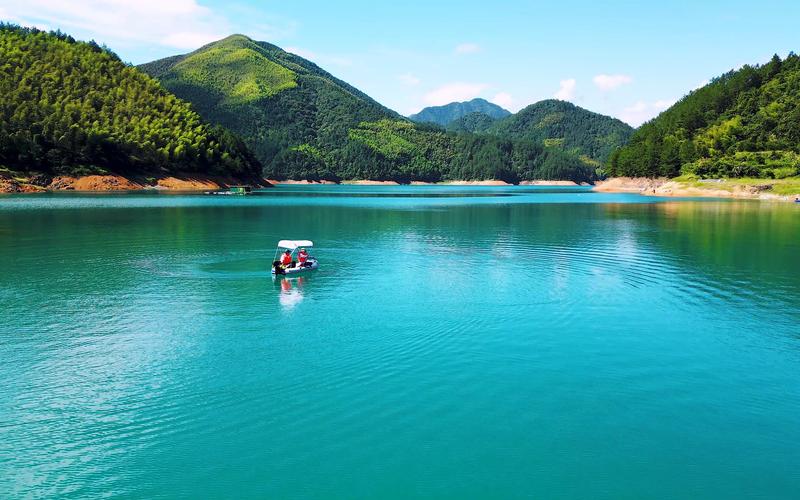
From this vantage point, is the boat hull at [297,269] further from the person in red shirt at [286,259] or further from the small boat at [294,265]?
the person in red shirt at [286,259]

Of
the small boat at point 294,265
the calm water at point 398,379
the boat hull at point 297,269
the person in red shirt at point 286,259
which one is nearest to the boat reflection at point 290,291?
the calm water at point 398,379

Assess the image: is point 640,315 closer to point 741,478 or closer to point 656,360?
point 656,360

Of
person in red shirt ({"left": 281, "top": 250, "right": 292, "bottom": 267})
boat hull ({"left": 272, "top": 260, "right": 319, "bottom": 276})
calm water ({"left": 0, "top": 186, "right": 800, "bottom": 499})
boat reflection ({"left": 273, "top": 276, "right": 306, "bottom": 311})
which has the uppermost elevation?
person in red shirt ({"left": 281, "top": 250, "right": 292, "bottom": 267})

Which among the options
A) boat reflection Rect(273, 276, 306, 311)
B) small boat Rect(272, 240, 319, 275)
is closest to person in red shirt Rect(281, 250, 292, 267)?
small boat Rect(272, 240, 319, 275)

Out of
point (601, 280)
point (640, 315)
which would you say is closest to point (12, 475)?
point (640, 315)

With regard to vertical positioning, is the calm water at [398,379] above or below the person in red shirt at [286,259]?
below

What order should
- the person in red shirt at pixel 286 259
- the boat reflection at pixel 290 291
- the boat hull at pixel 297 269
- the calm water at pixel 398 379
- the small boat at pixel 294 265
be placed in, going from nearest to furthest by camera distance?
1. the calm water at pixel 398 379
2. the boat reflection at pixel 290 291
3. the small boat at pixel 294 265
4. the boat hull at pixel 297 269
5. the person in red shirt at pixel 286 259

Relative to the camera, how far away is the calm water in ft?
56.5

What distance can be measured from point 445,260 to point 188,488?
4488cm

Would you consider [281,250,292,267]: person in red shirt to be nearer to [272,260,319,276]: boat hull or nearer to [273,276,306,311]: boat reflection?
[272,260,319,276]: boat hull

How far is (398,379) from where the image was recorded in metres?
24.8

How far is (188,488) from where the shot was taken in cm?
1633

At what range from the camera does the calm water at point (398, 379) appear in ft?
56.5

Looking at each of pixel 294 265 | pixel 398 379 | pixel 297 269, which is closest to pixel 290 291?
pixel 297 269
